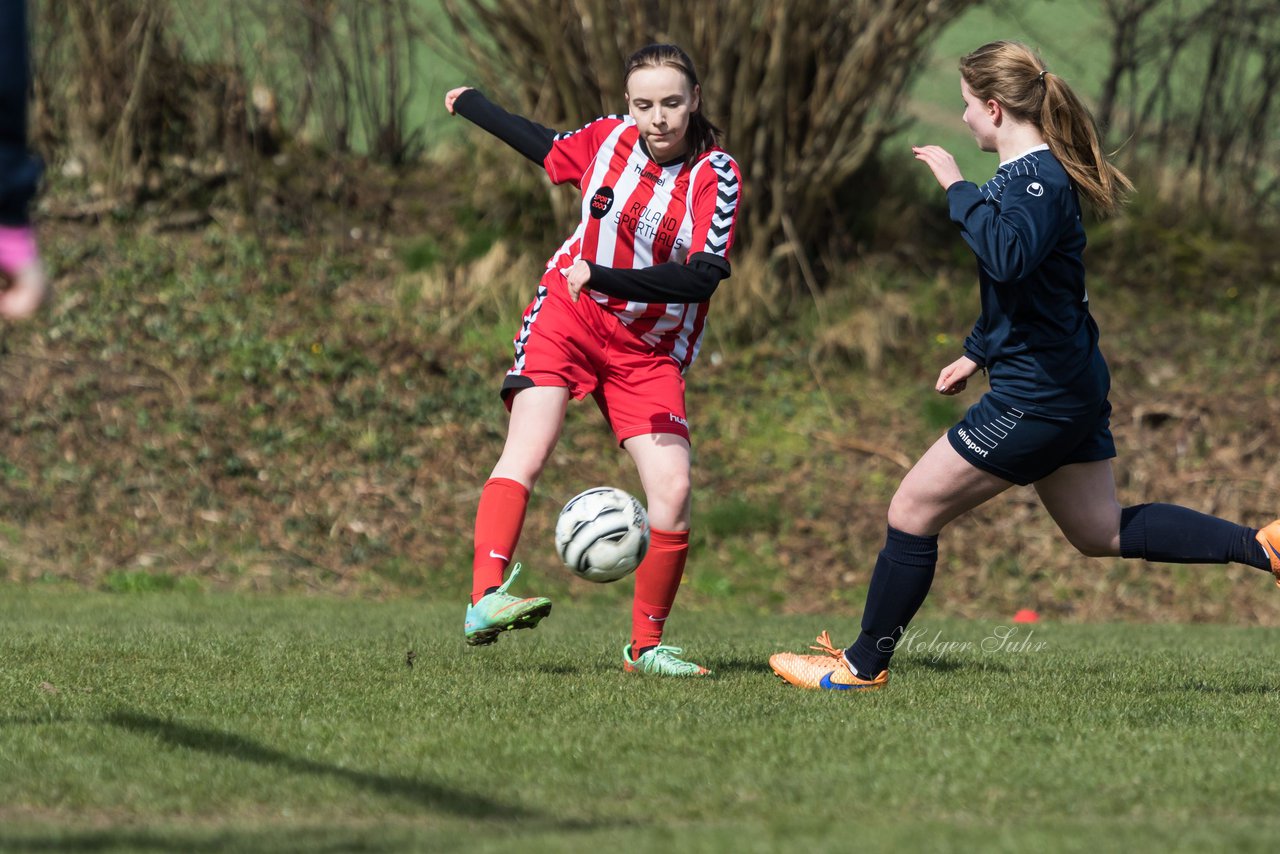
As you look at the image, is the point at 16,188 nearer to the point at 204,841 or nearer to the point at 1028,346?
the point at 204,841

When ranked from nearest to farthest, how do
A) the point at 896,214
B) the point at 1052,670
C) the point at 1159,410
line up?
1. the point at 1052,670
2. the point at 1159,410
3. the point at 896,214

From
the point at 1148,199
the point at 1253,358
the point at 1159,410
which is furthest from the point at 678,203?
the point at 1148,199

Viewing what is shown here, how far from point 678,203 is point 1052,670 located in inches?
93.2

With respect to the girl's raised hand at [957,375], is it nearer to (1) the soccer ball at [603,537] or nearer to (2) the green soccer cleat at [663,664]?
(1) the soccer ball at [603,537]

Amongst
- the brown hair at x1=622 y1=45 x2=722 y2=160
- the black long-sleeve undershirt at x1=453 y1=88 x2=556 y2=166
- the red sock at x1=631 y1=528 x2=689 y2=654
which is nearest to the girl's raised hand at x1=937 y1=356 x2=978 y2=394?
the red sock at x1=631 y1=528 x2=689 y2=654

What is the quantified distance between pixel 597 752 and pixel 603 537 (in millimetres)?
1485

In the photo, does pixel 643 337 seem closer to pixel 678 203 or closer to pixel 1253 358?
pixel 678 203

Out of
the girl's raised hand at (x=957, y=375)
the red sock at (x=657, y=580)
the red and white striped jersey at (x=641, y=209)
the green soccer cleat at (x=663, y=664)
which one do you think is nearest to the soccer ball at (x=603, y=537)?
the red sock at (x=657, y=580)

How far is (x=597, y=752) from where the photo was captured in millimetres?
3977

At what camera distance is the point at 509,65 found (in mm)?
13109

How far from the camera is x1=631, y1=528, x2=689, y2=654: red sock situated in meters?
5.56

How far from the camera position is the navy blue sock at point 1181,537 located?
16.3 ft

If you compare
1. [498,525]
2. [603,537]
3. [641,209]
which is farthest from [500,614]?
[641,209]

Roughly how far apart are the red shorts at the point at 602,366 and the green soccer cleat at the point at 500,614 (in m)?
0.79
